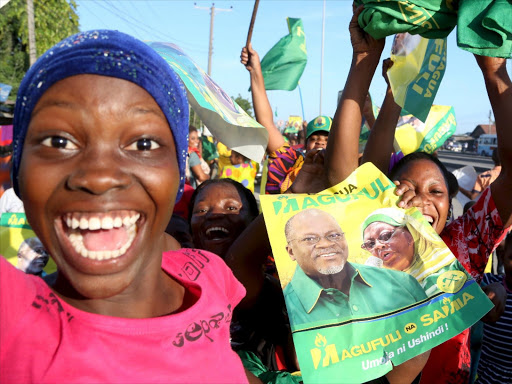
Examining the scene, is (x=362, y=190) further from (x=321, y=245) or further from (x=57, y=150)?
(x=57, y=150)

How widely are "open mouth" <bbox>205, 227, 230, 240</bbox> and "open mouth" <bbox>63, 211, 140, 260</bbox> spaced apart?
1242mm

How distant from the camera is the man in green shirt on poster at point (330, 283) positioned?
136cm

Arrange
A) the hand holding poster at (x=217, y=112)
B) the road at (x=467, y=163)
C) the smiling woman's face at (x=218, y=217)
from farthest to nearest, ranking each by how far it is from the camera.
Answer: the road at (x=467, y=163) < the smiling woman's face at (x=218, y=217) < the hand holding poster at (x=217, y=112)

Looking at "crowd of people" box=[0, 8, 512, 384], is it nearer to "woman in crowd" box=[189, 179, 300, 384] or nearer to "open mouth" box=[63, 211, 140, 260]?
"open mouth" box=[63, 211, 140, 260]

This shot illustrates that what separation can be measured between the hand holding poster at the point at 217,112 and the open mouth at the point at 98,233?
656 millimetres

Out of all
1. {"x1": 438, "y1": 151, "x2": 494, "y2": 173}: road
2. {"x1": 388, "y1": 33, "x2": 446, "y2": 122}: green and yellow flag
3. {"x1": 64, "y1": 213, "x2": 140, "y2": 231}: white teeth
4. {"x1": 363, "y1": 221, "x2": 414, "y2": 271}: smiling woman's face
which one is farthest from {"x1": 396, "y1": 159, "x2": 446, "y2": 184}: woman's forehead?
{"x1": 438, "y1": 151, "x2": 494, "y2": 173}: road

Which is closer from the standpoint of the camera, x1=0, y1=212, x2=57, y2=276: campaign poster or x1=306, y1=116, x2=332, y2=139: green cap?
x1=0, y1=212, x2=57, y2=276: campaign poster

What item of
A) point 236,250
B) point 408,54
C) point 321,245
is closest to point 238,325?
point 236,250

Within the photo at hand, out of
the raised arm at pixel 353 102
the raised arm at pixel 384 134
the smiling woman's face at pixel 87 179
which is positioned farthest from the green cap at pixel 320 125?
the smiling woman's face at pixel 87 179

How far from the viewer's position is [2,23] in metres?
20.9

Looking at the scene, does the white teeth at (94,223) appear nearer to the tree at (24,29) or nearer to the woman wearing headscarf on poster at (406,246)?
the woman wearing headscarf on poster at (406,246)

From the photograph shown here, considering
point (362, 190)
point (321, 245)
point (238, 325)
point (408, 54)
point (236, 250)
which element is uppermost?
point (408, 54)

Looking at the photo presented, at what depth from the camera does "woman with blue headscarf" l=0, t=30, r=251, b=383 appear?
0.93 meters

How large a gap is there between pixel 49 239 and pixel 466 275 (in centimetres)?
120
